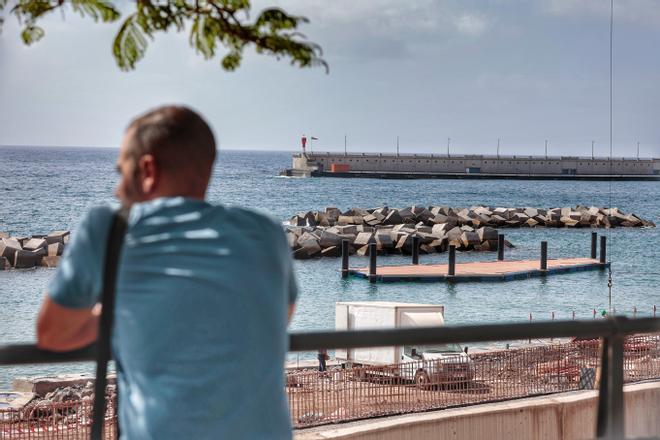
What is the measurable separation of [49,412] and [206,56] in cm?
1190

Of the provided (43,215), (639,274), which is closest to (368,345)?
(639,274)

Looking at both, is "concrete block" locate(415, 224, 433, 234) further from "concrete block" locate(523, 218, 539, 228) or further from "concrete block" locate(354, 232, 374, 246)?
"concrete block" locate(523, 218, 539, 228)

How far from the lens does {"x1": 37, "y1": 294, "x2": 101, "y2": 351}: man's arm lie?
174 cm

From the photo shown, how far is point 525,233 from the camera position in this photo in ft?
234

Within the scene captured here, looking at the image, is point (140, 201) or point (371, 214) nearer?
point (140, 201)

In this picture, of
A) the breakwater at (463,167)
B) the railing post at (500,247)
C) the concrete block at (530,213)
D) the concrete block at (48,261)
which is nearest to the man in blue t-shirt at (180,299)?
the concrete block at (48,261)

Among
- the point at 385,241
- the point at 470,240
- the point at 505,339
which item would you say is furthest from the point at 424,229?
the point at 505,339

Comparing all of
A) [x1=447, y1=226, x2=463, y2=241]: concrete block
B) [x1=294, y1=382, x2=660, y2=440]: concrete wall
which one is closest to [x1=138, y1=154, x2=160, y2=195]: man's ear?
[x1=294, y1=382, x2=660, y2=440]: concrete wall

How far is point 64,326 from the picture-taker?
5.83 ft

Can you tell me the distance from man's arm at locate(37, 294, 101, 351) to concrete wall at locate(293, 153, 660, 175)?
465ft

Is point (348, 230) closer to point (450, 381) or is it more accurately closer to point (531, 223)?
point (531, 223)

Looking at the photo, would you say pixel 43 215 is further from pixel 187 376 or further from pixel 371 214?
pixel 187 376

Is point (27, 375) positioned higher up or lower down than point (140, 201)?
lower down

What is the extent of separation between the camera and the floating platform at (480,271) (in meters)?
44.9
